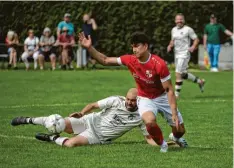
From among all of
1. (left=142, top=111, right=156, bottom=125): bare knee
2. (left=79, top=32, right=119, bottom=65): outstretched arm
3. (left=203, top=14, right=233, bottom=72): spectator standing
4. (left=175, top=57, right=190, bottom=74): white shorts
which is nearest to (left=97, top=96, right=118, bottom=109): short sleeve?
(left=79, top=32, right=119, bottom=65): outstretched arm

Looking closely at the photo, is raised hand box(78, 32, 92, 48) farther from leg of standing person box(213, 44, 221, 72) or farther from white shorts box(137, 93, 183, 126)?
leg of standing person box(213, 44, 221, 72)

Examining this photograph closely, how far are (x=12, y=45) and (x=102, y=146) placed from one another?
21.8 m

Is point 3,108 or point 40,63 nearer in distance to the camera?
point 3,108

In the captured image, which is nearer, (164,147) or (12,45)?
(164,147)

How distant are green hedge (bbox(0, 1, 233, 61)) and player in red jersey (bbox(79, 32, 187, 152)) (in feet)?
80.9

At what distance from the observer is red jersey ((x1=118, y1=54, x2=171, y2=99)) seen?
40.0ft

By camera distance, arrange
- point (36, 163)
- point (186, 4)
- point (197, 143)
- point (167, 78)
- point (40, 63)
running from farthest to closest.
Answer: point (186, 4), point (40, 63), point (197, 143), point (167, 78), point (36, 163)

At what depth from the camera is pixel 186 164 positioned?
11.1 metres

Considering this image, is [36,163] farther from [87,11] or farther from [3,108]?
[87,11]

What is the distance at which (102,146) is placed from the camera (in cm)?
1269

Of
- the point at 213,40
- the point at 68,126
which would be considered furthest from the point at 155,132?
the point at 213,40

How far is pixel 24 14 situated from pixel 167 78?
2609 centimetres

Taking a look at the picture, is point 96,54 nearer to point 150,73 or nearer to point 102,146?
point 150,73

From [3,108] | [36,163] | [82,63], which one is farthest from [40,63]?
[36,163]
